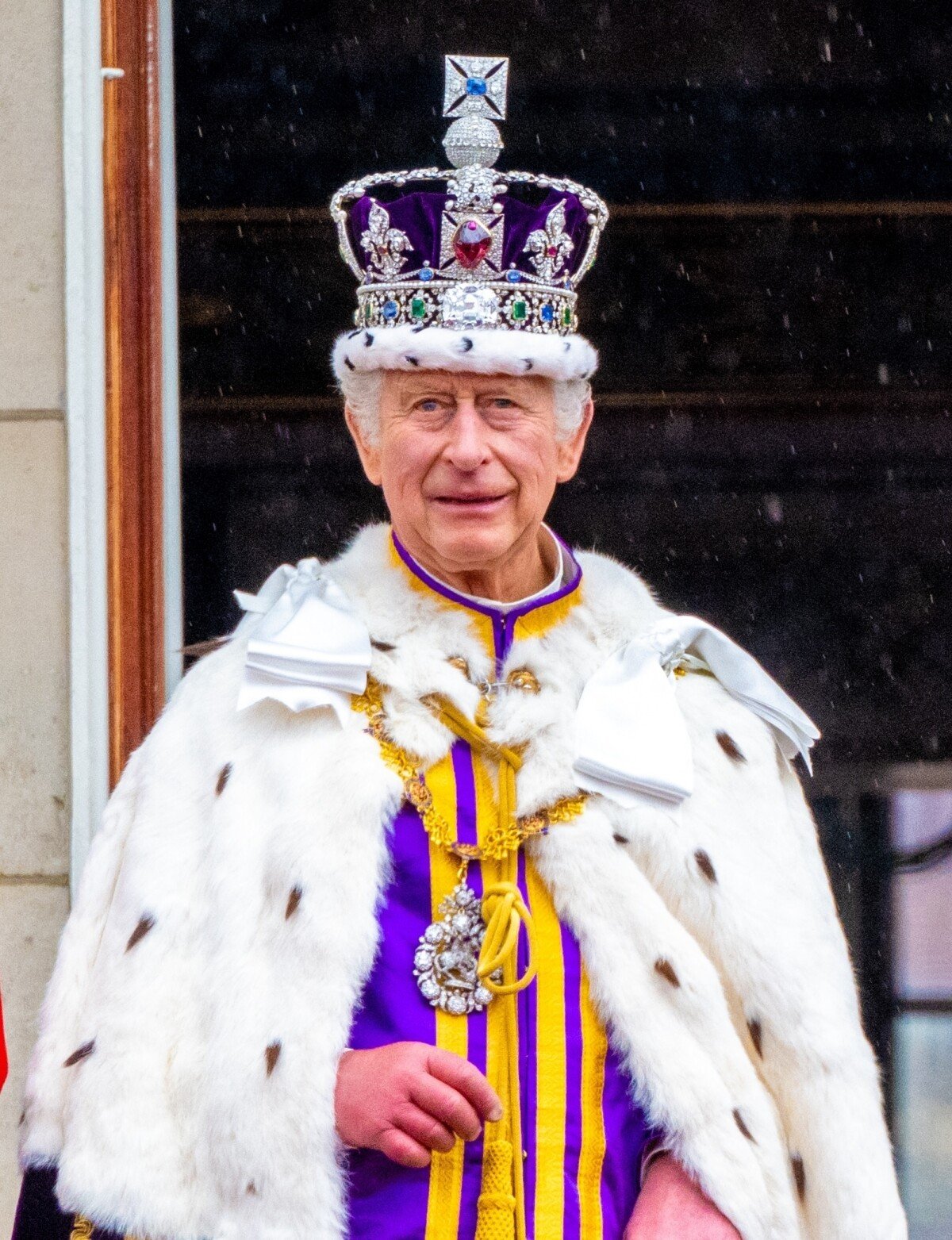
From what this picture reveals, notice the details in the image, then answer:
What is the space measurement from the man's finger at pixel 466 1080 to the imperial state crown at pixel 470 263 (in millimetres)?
818

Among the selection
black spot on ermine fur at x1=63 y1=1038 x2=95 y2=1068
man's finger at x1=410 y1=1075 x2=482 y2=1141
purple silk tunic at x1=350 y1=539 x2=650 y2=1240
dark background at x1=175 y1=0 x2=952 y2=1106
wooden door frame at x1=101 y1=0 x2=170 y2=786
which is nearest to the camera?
man's finger at x1=410 y1=1075 x2=482 y2=1141

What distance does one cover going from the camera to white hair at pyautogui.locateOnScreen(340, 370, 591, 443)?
93.4 inches

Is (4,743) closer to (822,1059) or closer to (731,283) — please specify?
(822,1059)

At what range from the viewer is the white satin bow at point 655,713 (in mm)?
2277

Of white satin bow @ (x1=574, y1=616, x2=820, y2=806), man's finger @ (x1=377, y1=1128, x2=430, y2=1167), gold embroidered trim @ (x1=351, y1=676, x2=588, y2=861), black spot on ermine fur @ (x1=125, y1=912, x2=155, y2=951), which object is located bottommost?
man's finger @ (x1=377, y1=1128, x2=430, y2=1167)

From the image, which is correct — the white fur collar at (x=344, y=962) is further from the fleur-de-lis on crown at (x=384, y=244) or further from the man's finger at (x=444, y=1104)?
the fleur-de-lis on crown at (x=384, y=244)

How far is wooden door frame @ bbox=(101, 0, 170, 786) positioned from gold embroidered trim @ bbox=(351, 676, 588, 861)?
844 millimetres

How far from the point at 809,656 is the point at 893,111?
115 cm

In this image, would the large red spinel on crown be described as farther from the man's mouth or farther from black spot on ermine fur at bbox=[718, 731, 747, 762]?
black spot on ermine fur at bbox=[718, 731, 747, 762]

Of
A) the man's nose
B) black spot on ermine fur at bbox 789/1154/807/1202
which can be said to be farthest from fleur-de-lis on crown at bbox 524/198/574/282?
black spot on ermine fur at bbox 789/1154/807/1202

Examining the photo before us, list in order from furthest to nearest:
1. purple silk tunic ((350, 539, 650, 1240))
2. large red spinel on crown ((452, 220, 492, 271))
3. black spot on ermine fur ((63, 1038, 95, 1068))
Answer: large red spinel on crown ((452, 220, 492, 271)) → black spot on ermine fur ((63, 1038, 95, 1068)) → purple silk tunic ((350, 539, 650, 1240))

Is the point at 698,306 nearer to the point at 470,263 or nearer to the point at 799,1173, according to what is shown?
the point at 470,263

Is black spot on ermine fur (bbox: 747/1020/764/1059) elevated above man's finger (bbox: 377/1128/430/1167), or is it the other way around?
black spot on ermine fur (bbox: 747/1020/764/1059)

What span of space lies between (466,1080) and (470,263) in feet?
3.30
